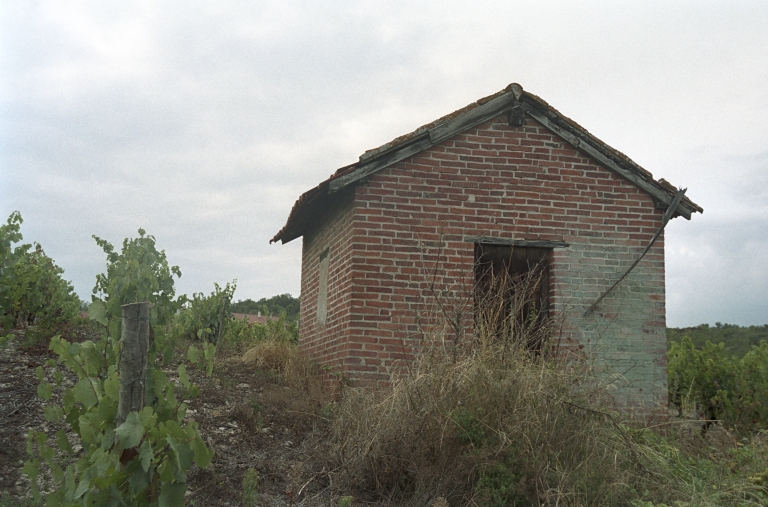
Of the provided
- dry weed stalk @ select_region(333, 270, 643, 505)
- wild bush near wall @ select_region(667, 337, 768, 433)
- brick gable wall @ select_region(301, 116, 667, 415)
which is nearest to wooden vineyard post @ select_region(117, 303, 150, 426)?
dry weed stalk @ select_region(333, 270, 643, 505)

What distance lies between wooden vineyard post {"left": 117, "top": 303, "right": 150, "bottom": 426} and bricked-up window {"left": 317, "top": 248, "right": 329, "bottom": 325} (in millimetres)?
5896

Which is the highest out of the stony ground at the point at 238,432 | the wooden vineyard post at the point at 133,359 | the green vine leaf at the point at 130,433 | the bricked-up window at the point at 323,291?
the bricked-up window at the point at 323,291

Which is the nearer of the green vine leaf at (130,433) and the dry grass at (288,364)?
the green vine leaf at (130,433)

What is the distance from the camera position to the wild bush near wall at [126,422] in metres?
3.75

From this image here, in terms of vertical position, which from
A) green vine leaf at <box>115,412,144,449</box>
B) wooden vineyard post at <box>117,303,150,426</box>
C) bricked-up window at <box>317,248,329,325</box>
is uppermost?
bricked-up window at <box>317,248,329,325</box>

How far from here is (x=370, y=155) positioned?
8438mm

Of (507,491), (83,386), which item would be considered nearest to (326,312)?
(507,491)

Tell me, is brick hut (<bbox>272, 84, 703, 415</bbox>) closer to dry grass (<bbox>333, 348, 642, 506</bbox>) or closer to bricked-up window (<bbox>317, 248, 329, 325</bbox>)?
bricked-up window (<bbox>317, 248, 329, 325</bbox>)

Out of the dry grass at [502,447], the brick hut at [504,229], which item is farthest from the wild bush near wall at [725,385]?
the dry grass at [502,447]

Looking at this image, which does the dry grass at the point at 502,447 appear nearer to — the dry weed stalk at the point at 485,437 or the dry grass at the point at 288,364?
the dry weed stalk at the point at 485,437

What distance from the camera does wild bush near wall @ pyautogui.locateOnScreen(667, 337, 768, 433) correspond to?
10000mm

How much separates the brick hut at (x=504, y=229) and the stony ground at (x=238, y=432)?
1041 mm

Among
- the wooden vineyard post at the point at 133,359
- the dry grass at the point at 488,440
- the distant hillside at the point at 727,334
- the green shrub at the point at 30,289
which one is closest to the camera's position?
the wooden vineyard post at the point at 133,359

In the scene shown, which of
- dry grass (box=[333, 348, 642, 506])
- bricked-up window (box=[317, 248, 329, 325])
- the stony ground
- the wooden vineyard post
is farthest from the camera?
bricked-up window (box=[317, 248, 329, 325])
